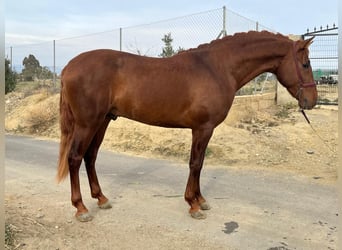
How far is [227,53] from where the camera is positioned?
3875 mm

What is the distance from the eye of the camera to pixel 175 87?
3.71 m

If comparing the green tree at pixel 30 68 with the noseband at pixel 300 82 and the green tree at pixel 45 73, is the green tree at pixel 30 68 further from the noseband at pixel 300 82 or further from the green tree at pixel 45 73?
the noseband at pixel 300 82

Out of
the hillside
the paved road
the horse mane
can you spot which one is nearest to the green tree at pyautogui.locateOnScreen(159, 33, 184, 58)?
the hillside

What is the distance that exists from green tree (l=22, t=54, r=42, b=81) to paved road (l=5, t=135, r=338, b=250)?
1185 centimetres

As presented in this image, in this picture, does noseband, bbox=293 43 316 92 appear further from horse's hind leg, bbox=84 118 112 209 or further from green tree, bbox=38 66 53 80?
green tree, bbox=38 66 53 80

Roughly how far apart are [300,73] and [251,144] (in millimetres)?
3483

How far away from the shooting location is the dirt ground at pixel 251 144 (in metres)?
5.66

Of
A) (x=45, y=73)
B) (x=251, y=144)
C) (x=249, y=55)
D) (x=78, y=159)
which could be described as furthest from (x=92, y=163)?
(x=45, y=73)

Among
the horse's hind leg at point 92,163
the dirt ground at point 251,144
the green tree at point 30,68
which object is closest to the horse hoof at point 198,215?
the dirt ground at point 251,144

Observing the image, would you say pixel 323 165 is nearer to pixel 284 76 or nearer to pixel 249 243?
pixel 284 76

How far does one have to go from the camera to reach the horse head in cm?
380

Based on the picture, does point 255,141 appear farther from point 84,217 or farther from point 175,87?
point 84,217

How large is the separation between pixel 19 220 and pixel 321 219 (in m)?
3.18

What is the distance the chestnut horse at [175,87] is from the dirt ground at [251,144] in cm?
88
